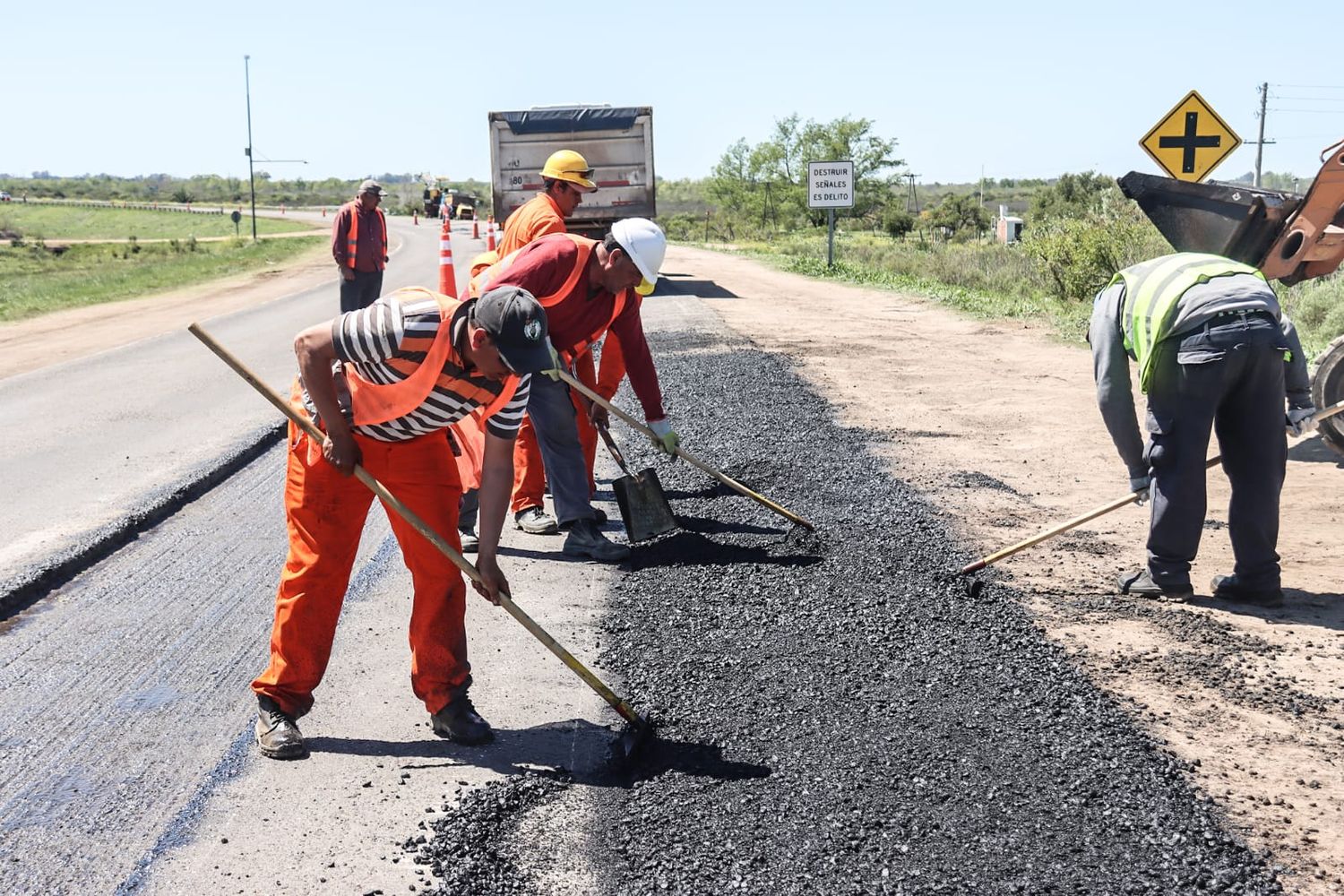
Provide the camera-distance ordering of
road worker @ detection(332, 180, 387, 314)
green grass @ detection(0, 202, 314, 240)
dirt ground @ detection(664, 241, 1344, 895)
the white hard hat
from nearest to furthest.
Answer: dirt ground @ detection(664, 241, 1344, 895) < the white hard hat < road worker @ detection(332, 180, 387, 314) < green grass @ detection(0, 202, 314, 240)

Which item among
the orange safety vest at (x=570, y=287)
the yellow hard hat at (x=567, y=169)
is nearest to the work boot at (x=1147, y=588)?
the orange safety vest at (x=570, y=287)

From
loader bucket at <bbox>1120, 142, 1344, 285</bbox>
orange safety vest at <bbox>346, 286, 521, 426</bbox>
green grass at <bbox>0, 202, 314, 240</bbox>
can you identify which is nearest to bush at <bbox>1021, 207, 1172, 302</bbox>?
loader bucket at <bbox>1120, 142, 1344, 285</bbox>

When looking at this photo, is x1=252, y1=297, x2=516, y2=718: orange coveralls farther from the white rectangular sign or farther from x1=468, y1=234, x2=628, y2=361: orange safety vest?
the white rectangular sign

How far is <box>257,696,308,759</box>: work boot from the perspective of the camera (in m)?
3.88

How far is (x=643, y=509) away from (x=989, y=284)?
16.8m

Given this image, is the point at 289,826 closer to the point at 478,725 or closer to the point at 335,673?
the point at 478,725

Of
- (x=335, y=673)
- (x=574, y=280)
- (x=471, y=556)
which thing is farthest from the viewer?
(x=471, y=556)

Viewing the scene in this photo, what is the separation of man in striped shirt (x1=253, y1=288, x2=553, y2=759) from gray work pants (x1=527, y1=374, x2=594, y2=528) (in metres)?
2.06

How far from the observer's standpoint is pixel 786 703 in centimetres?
422

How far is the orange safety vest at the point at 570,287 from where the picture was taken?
543 cm

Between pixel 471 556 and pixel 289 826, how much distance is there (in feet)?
8.73

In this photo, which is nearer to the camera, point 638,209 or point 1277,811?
point 1277,811

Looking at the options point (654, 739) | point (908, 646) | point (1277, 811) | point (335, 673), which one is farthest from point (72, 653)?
point (1277, 811)

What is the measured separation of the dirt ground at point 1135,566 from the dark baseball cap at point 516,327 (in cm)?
228
